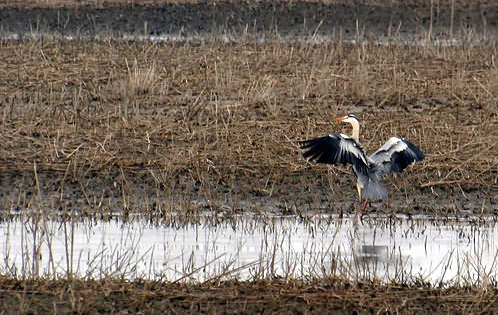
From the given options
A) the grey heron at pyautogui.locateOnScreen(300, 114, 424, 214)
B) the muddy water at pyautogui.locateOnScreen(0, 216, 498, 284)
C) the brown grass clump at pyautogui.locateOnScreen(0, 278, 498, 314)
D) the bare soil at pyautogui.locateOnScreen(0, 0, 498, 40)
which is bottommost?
the brown grass clump at pyautogui.locateOnScreen(0, 278, 498, 314)

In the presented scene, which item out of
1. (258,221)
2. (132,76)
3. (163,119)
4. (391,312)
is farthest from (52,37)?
(391,312)

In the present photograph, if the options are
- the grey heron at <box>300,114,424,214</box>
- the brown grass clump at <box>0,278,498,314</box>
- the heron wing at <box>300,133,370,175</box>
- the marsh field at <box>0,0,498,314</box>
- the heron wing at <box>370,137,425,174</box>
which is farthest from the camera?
the heron wing at <box>370,137,425,174</box>

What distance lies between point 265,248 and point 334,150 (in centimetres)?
143

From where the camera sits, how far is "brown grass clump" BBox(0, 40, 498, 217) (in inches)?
385

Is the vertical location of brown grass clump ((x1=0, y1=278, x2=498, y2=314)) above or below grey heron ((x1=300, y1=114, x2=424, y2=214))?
below

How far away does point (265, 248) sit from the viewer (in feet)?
26.0

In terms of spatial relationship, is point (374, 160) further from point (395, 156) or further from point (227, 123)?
point (227, 123)

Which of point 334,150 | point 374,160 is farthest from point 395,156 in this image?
point 334,150

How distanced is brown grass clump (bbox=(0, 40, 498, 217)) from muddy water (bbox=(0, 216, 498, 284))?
404 mm

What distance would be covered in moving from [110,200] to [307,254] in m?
2.30

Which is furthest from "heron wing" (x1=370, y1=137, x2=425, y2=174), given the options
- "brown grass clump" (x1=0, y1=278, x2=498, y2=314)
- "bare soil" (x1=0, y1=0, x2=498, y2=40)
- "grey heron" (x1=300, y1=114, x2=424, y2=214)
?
"bare soil" (x1=0, y1=0, x2=498, y2=40)

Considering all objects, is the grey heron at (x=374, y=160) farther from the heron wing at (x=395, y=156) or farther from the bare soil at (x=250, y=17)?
the bare soil at (x=250, y=17)

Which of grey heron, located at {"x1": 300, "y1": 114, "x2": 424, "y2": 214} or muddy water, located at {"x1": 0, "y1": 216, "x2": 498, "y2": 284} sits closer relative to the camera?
muddy water, located at {"x1": 0, "y1": 216, "x2": 498, "y2": 284}

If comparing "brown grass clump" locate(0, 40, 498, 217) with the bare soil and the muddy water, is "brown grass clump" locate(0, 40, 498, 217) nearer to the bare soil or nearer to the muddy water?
the muddy water
